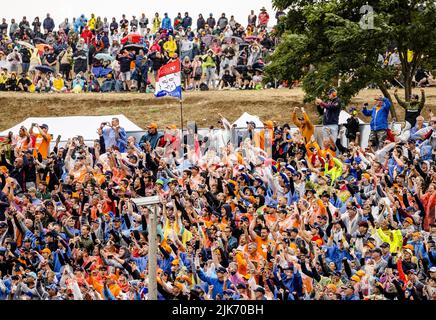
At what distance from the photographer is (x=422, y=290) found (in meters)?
20.9

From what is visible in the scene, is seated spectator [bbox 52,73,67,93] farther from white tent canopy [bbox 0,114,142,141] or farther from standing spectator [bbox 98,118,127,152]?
standing spectator [bbox 98,118,127,152]

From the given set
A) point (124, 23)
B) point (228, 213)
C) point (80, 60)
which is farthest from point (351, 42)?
point (124, 23)

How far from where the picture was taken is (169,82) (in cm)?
3077

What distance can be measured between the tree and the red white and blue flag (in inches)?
208

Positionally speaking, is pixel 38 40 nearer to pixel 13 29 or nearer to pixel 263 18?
pixel 13 29

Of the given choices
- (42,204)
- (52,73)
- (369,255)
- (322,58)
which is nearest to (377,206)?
(369,255)

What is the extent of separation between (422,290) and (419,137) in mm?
7039

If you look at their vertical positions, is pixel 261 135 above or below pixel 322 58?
below

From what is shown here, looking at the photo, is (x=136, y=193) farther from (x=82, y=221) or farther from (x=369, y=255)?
(x=369, y=255)

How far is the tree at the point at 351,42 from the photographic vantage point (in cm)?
3378

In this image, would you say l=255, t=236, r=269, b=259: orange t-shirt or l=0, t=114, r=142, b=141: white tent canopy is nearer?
l=255, t=236, r=269, b=259: orange t-shirt

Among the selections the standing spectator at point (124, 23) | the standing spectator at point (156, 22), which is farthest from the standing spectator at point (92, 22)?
the standing spectator at point (156, 22)

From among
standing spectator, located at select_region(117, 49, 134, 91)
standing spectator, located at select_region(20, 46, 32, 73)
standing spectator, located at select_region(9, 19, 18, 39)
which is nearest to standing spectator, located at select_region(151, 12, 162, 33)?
standing spectator, located at select_region(117, 49, 134, 91)

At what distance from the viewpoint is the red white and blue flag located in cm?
3050
